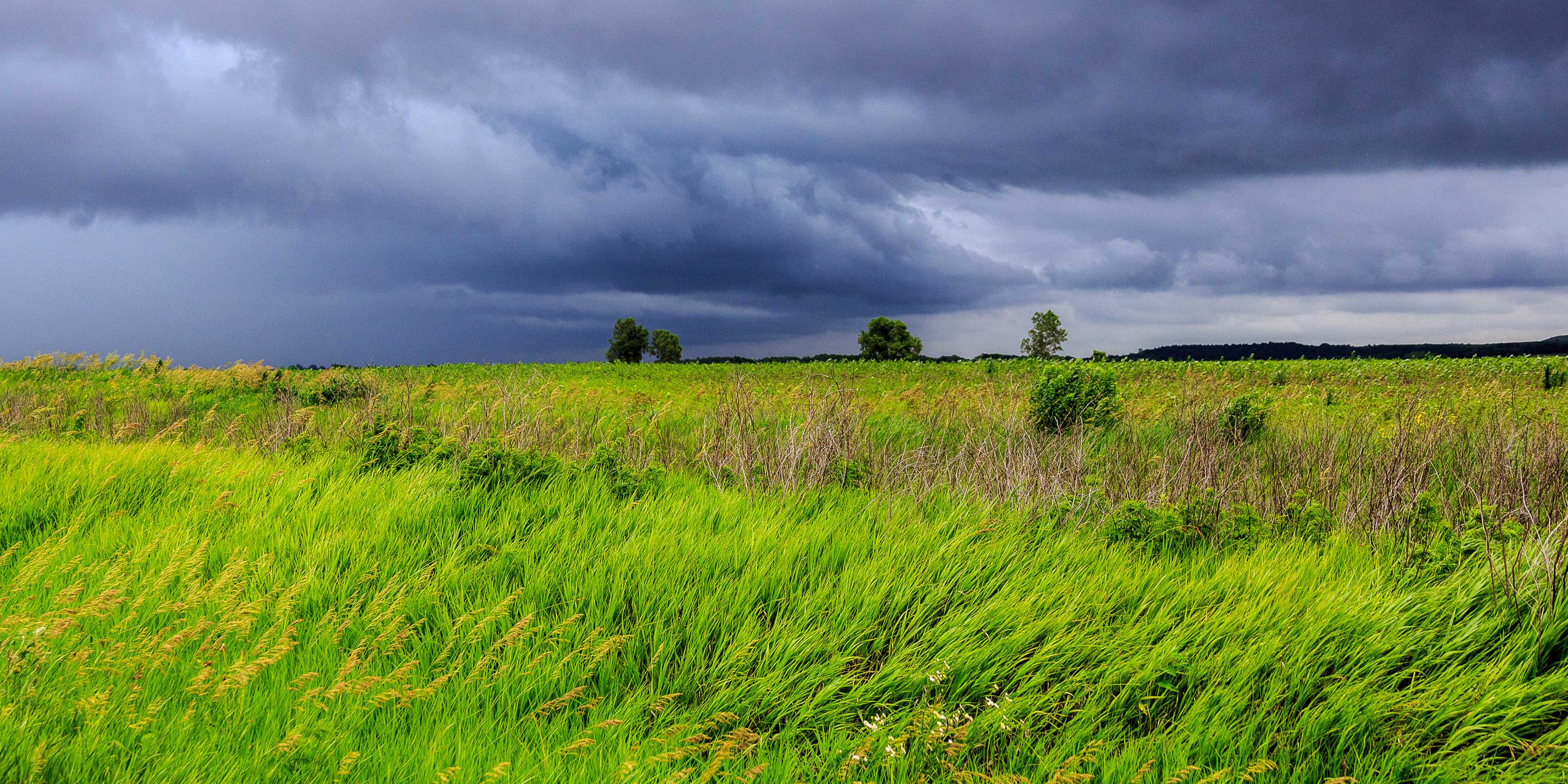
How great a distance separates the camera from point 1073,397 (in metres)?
9.89

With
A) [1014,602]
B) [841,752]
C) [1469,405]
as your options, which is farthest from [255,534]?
[1469,405]

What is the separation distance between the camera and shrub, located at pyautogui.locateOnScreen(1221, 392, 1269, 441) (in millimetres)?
9148

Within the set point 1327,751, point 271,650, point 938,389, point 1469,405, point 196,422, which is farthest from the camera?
point 938,389

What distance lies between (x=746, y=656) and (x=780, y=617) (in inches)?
11.8

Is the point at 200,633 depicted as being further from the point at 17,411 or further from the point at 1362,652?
the point at 17,411

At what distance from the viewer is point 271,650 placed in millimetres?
2492

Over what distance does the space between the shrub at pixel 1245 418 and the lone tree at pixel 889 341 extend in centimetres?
6494

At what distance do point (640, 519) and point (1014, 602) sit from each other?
2312 millimetres

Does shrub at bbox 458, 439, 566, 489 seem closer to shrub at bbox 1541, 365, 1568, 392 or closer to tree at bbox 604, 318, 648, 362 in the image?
shrub at bbox 1541, 365, 1568, 392

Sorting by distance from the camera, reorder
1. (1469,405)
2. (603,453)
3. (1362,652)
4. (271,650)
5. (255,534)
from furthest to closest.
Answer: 1. (1469,405)
2. (603,453)
3. (255,534)
4. (1362,652)
5. (271,650)

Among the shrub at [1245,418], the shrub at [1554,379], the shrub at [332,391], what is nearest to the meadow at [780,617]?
the shrub at [1245,418]

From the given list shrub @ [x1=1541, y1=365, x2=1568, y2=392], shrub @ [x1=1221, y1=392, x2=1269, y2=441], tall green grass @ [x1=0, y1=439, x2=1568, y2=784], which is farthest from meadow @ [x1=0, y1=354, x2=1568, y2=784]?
shrub @ [x1=1541, y1=365, x2=1568, y2=392]

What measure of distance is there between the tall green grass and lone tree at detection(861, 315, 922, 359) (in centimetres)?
7124

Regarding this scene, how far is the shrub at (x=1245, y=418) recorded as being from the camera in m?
9.15
